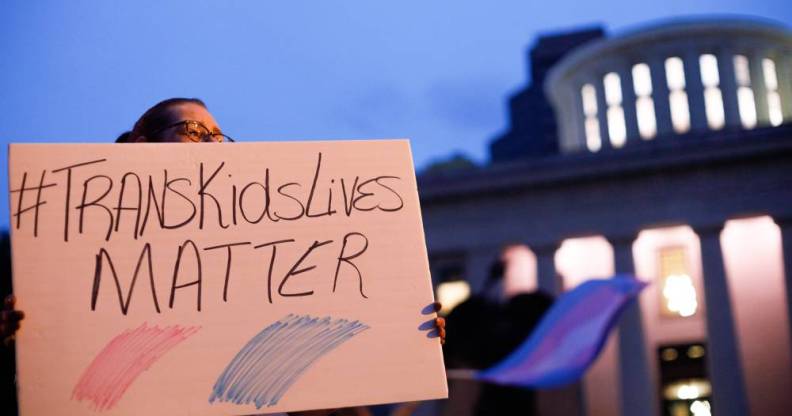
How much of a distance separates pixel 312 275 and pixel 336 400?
0.49 metres

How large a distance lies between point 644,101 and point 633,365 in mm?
16378

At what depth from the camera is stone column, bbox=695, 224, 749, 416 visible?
109 ft

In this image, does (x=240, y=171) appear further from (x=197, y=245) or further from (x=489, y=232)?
(x=489, y=232)

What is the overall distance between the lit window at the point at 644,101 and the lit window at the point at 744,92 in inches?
159

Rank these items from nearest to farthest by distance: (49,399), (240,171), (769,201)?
1. (49,399)
2. (240,171)
3. (769,201)

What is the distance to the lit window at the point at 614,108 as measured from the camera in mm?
47250

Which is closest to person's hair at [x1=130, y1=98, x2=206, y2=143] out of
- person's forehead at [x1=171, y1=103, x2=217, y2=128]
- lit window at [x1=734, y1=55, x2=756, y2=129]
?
person's forehead at [x1=171, y1=103, x2=217, y2=128]

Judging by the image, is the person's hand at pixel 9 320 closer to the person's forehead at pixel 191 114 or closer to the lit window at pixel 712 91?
the person's forehead at pixel 191 114

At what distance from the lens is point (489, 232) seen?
3819 cm

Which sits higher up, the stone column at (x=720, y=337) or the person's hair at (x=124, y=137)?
the stone column at (x=720, y=337)

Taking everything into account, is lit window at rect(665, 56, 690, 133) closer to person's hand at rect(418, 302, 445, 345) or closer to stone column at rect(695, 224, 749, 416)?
stone column at rect(695, 224, 749, 416)

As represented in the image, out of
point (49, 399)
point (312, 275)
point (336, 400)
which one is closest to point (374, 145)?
point (312, 275)

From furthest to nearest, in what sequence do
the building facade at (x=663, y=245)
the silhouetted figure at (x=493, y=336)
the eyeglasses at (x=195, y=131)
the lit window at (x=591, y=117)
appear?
the lit window at (x=591, y=117) < the building facade at (x=663, y=245) < the silhouetted figure at (x=493, y=336) < the eyeglasses at (x=195, y=131)

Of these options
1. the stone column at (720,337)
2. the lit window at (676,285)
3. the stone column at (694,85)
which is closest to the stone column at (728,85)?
the stone column at (694,85)
